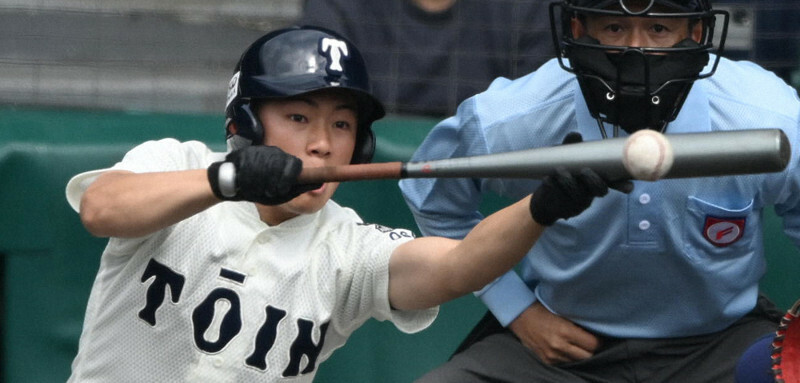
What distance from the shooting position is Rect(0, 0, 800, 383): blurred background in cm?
436

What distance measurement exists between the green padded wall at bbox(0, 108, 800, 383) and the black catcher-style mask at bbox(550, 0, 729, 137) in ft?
3.93

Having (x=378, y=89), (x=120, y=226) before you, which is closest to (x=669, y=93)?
(x=120, y=226)

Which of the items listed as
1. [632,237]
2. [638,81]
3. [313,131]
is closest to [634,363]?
[632,237]

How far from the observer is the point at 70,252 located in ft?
14.4

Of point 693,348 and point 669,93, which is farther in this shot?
point 693,348

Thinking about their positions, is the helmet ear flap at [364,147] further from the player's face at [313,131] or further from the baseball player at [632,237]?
the baseball player at [632,237]

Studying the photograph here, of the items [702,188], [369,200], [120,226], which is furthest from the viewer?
[369,200]

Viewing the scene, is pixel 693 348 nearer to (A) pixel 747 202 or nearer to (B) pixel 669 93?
(A) pixel 747 202

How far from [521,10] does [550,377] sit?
1598mm

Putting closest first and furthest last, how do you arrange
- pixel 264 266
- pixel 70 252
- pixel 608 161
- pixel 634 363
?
pixel 608 161, pixel 264 266, pixel 634 363, pixel 70 252

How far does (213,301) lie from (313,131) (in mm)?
444

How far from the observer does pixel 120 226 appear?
2988 millimetres

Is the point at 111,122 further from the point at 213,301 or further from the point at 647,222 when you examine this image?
the point at 647,222

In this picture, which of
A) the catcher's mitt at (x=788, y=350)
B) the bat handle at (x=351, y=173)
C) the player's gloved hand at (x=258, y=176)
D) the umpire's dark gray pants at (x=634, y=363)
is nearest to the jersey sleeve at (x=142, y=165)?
the player's gloved hand at (x=258, y=176)
